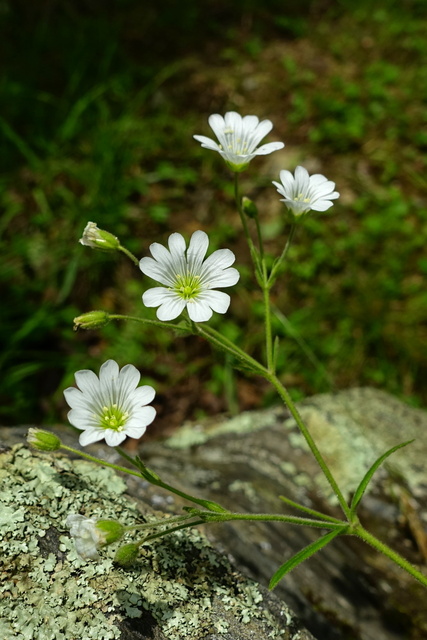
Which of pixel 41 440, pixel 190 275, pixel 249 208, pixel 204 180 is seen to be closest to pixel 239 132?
pixel 249 208

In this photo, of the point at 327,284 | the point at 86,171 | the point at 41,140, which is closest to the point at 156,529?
the point at 327,284

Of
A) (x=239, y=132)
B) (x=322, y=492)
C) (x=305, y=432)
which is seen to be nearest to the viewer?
(x=305, y=432)

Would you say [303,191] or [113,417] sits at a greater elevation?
[303,191]

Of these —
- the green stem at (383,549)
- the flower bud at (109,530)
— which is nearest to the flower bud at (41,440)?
the flower bud at (109,530)

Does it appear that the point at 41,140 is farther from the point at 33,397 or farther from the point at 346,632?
the point at 346,632

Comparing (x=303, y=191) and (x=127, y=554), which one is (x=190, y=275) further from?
(x=127, y=554)

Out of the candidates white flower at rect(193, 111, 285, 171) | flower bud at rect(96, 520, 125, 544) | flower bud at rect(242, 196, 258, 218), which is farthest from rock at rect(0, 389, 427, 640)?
white flower at rect(193, 111, 285, 171)
